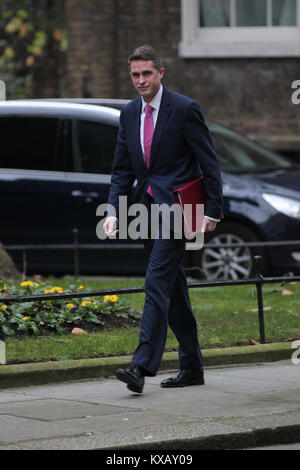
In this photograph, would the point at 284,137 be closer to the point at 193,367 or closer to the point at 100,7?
the point at 100,7

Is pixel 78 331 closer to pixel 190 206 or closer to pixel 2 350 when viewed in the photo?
pixel 2 350

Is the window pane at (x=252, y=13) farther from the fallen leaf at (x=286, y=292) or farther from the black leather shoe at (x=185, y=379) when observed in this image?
the black leather shoe at (x=185, y=379)

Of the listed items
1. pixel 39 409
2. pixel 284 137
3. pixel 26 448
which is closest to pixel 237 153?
pixel 284 137

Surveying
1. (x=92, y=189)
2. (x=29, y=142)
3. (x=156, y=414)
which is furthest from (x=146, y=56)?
(x=29, y=142)

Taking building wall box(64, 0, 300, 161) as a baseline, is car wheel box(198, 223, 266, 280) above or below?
below

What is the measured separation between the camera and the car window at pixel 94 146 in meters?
12.5

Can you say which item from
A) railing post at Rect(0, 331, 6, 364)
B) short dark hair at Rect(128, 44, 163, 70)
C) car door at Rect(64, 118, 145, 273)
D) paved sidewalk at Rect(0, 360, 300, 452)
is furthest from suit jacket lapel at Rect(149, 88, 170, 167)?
car door at Rect(64, 118, 145, 273)

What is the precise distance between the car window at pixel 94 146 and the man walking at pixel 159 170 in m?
5.21

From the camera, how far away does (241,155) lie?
13.1 metres

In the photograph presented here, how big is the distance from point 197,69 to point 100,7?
1.67m

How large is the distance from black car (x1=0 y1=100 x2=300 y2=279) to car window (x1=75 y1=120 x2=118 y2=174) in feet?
0.03

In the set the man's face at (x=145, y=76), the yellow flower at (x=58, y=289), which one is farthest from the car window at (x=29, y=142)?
the man's face at (x=145, y=76)

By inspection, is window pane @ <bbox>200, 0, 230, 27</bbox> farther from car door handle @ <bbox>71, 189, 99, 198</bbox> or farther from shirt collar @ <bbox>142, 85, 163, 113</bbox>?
shirt collar @ <bbox>142, 85, 163, 113</bbox>

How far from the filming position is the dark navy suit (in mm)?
7016
